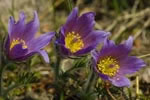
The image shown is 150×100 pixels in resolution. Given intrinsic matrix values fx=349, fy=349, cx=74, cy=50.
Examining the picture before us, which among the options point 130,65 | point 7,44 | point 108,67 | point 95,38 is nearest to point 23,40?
point 7,44

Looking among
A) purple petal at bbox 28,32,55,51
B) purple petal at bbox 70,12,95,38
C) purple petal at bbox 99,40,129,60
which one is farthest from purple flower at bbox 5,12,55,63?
purple petal at bbox 99,40,129,60

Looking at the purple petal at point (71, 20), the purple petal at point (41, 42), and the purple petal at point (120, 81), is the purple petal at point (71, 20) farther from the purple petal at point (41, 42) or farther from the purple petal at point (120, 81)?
the purple petal at point (120, 81)

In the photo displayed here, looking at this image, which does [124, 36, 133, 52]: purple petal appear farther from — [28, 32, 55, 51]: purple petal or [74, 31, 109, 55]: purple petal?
[28, 32, 55, 51]: purple petal

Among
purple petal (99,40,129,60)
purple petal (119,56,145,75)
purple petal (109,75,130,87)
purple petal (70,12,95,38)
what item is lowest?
purple petal (109,75,130,87)

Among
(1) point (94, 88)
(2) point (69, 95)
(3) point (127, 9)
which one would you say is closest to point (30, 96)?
(2) point (69, 95)

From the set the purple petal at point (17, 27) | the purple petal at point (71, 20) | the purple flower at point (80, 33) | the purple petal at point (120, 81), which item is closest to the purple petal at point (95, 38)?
the purple flower at point (80, 33)

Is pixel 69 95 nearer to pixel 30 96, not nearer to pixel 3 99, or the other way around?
pixel 30 96

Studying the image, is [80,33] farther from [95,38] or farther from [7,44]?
[7,44]
